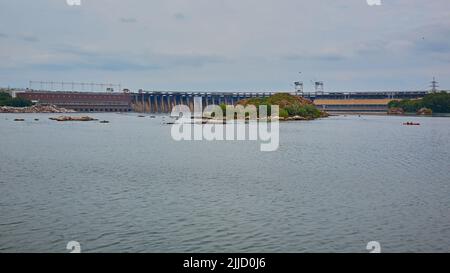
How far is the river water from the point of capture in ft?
59.4

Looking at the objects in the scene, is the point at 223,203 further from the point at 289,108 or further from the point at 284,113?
the point at 289,108

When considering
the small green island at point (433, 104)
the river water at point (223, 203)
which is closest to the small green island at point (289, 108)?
the small green island at point (433, 104)

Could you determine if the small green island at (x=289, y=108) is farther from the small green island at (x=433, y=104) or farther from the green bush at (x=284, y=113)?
the small green island at (x=433, y=104)

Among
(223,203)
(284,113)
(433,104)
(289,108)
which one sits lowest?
(223,203)

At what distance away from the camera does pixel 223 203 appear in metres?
24.3

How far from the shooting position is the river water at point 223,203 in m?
18.1

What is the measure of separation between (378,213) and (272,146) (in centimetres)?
3512

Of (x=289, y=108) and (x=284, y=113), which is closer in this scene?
(x=284, y=113)

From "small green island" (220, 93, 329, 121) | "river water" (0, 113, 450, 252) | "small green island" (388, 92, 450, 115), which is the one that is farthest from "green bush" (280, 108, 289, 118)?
"river water" (0, 113, 450, 252)

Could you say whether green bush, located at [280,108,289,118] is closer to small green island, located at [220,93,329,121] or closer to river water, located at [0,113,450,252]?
small green island, located at [220,93,329,121]

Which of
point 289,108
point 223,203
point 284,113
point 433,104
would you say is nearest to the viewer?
point 223,203

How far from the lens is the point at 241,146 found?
58.3 m

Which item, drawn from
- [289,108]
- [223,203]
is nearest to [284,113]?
[289,108]
